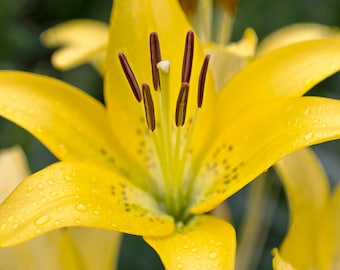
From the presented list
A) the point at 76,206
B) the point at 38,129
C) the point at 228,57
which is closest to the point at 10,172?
the point at 38,129

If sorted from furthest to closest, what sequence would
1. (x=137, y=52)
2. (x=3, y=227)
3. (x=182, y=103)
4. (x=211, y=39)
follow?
(x=211, y=39)
(x=137, y=52)
(x=182, y=103)
(x=3, y=227)

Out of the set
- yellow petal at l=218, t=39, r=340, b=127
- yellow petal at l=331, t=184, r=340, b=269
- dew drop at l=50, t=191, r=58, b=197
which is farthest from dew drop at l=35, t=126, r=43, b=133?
yellow petal at l=331, t=184, r=340, b=269

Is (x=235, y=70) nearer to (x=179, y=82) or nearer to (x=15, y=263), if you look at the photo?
(x=179, y=82)

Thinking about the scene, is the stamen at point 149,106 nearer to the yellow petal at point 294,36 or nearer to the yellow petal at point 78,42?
the yellow petal at point 78,42

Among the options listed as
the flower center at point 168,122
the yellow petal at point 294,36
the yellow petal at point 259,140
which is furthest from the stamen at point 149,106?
the yellow petal at point 294,36

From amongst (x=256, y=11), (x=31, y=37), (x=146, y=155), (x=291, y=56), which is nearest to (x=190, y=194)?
(x=146, y=155)

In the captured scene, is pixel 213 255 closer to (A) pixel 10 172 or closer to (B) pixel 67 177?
(B) pixel 67 177
